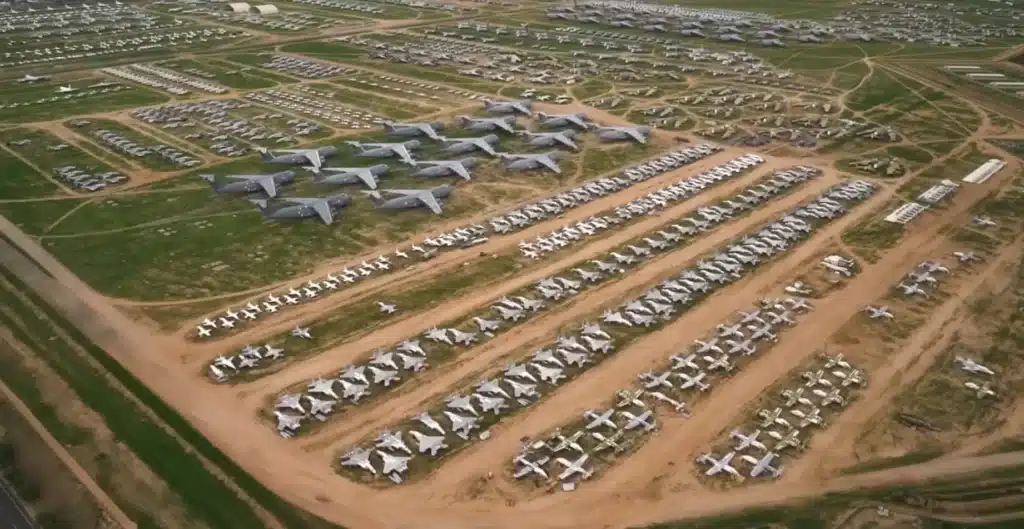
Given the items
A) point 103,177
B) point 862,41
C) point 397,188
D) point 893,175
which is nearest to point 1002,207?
point 893,175

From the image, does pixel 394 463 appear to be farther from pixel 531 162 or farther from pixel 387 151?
pixel 387 151

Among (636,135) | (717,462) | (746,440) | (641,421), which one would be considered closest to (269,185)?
(636,135)

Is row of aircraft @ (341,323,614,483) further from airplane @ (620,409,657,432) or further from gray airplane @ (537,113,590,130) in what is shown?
gray airplane @ (537,113,590,130)

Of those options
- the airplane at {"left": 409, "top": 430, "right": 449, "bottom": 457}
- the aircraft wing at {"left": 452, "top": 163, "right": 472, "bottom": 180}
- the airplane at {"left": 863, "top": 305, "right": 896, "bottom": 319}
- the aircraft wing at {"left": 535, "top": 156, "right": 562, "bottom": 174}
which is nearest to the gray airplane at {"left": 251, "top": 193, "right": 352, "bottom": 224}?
the aircraft wing at {"left": 452, "top": 163, "right": 472, "bottom": 180}

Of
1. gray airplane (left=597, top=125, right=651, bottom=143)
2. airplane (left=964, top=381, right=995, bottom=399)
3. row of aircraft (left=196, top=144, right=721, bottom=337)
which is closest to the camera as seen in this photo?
airplane (left=964, top=381, right=995, bottom=399)

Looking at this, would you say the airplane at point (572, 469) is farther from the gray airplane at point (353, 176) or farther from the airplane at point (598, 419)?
the gray airplane at point (353, 176)
